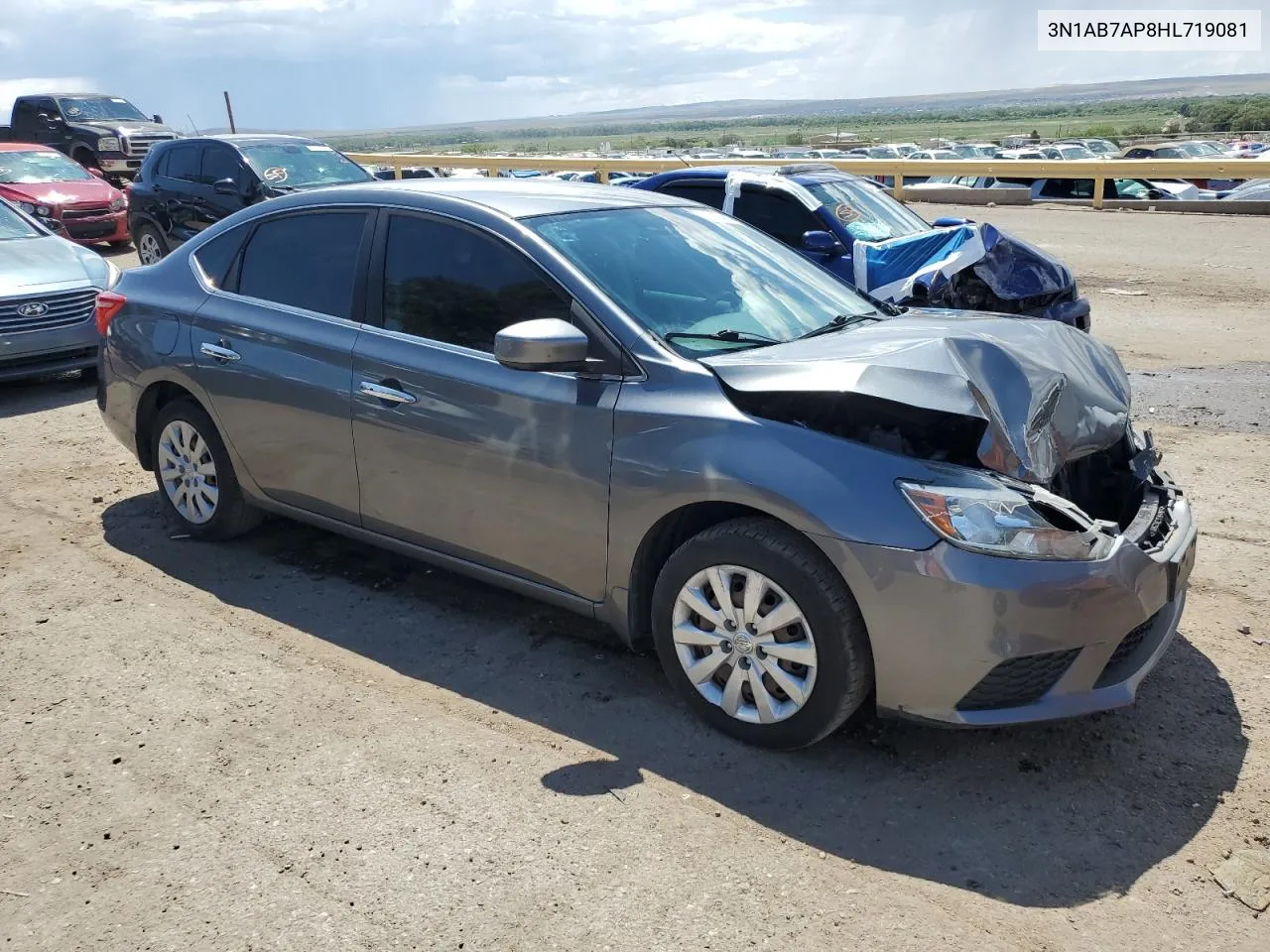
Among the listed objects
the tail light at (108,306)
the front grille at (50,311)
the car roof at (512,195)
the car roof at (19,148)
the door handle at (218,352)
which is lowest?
the front grille at (50,311)

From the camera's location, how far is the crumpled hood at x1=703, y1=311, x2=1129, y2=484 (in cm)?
346

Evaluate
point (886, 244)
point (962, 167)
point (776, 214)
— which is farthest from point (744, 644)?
point (962, 167)

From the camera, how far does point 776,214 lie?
368 inches

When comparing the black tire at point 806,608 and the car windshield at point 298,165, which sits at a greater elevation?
the car windshield at point 298,165

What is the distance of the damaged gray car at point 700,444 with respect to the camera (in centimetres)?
328

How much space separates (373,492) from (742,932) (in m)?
2.46

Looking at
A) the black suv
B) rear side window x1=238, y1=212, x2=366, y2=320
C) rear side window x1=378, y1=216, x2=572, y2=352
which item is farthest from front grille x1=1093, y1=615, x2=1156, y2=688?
the black suv

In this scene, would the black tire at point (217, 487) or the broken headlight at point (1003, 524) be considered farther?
the black tire at point (217, 487)

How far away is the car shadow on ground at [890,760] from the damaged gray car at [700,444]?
0.22 m

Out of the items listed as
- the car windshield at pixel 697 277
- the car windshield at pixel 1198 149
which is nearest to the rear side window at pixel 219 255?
the car windshield at pixel 697 277

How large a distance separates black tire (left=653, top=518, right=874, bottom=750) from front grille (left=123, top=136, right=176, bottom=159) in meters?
20.9

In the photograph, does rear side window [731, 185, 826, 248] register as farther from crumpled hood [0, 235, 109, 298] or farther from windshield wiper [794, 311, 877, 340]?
crumpled hood [0, 235, 109, 298]

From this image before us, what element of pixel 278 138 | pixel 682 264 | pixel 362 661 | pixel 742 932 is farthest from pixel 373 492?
pixel 278 138

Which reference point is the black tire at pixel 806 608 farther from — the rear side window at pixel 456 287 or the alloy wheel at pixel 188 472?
the alloy wheel at pixel 188 472
